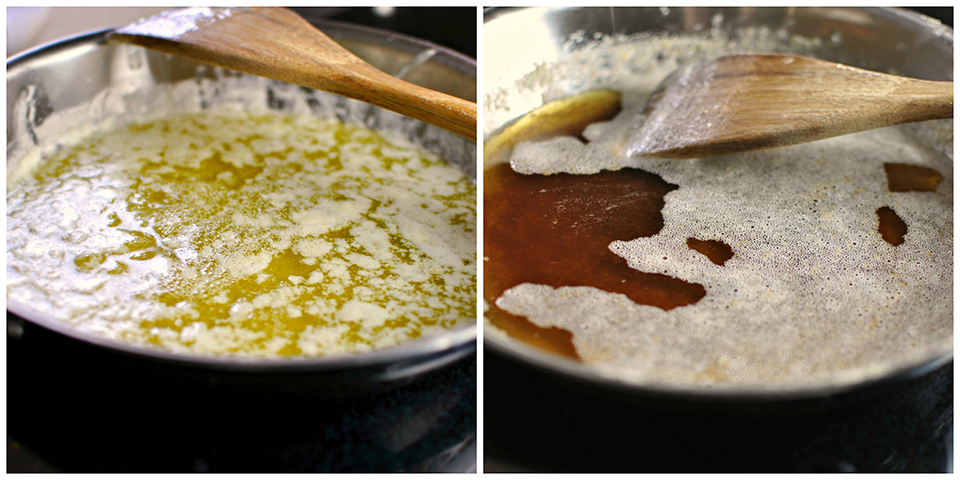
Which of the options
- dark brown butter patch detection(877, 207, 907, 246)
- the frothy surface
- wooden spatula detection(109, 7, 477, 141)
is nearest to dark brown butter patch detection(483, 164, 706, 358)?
the frothy surface

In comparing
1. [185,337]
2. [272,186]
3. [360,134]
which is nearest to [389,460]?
[185,337]

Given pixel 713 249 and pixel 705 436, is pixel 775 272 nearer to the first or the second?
pixel 713 249

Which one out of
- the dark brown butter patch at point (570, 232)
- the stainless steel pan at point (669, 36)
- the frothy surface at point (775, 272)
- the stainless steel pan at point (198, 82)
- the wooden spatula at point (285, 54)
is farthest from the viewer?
the stainless steel pan at point (669, 36)

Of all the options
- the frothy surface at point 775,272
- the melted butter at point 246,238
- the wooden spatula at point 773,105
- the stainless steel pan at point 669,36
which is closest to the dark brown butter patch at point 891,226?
the frothy surface at point 775,272

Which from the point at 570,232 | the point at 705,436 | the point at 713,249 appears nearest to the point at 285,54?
the point at 570,232

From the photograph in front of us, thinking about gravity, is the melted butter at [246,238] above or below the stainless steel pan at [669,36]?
Result: below

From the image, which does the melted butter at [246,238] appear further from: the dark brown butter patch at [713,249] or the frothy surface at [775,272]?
the dark brown butter patch at [713,249]

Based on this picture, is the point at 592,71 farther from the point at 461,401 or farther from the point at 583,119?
the point at 461,401
